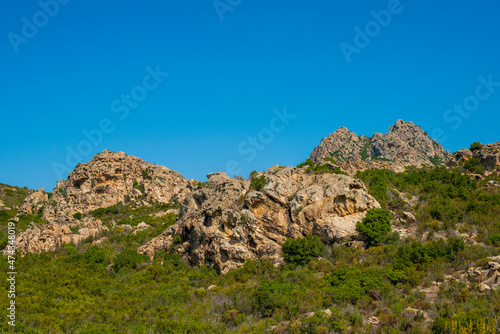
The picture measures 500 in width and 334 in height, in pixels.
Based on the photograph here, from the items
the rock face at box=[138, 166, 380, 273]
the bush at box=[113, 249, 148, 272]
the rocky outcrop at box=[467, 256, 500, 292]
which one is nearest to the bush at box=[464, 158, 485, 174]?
the rock face at box=[138, 166, 380, 273]

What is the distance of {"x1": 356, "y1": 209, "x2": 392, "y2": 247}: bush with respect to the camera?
32250 millimetres

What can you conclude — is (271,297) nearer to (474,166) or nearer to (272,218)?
(272,218)

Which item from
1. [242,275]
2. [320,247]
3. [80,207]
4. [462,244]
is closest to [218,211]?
[242,275]

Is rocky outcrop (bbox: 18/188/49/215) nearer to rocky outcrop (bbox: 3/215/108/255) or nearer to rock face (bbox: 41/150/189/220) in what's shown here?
rock face (bbox: 41/150/189/220)

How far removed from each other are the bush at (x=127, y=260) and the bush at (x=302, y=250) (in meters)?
13.9

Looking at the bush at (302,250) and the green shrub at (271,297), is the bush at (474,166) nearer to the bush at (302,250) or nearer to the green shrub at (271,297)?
the bush at (302,250)

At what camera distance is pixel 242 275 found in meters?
32.1

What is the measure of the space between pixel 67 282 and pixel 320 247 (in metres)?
19.9

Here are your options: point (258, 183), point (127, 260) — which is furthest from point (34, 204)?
point (258, 183)

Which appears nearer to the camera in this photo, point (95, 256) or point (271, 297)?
point (271, 297)

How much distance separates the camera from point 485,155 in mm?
46438

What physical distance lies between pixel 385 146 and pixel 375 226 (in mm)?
67736

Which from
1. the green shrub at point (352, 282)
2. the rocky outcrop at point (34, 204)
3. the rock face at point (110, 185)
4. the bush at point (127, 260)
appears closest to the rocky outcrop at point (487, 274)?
the green shrub at point (352, 282)

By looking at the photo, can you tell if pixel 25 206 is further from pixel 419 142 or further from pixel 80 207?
pixel 419 142
